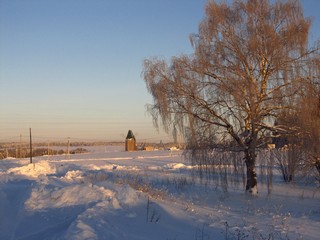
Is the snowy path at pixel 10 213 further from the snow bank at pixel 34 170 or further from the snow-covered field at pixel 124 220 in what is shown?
the snow bank at pixel 34 170

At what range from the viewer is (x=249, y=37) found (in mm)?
19203

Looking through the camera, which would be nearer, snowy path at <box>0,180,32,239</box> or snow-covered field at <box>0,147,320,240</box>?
snow-covered field at <box>0,147,320,240</box>

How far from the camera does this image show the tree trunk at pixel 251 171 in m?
19.7

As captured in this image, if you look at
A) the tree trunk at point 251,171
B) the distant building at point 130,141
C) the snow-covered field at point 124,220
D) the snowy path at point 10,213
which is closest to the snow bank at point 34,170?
the snowy path at point 10,213

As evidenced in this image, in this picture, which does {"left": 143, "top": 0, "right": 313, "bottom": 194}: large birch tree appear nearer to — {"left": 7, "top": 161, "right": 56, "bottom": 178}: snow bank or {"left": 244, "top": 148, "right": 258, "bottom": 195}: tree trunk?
{"left": 244, "top": 148, "right": 258, "bottom": 195}: tree trunk

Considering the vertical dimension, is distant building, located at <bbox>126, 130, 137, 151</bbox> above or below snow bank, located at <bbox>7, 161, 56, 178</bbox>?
above

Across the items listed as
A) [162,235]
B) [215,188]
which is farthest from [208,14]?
[162,235]

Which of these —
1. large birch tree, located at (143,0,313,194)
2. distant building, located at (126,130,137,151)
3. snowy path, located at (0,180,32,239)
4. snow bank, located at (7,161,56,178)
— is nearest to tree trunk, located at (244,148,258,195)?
large birch tree, located at (143,0,313,194)

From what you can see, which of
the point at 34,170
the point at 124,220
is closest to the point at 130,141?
the point at 34,170

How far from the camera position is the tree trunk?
1969 centimetres

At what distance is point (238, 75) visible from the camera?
1912cm

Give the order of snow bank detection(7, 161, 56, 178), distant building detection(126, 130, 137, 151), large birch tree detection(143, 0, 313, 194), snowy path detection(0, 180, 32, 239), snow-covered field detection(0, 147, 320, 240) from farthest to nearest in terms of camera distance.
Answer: distant building detection(126, 130, 137, 151), snow bank detection(7, 161, 56, 178), large birch tree detection(143, 0, 313, 194), snowy path detection(0, 180, 32, 239), snow-covered field detection(0, 147, 320, 240)

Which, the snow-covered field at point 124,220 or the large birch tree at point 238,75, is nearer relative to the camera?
the snow-covered field at point 124,220

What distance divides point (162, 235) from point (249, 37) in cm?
1215
